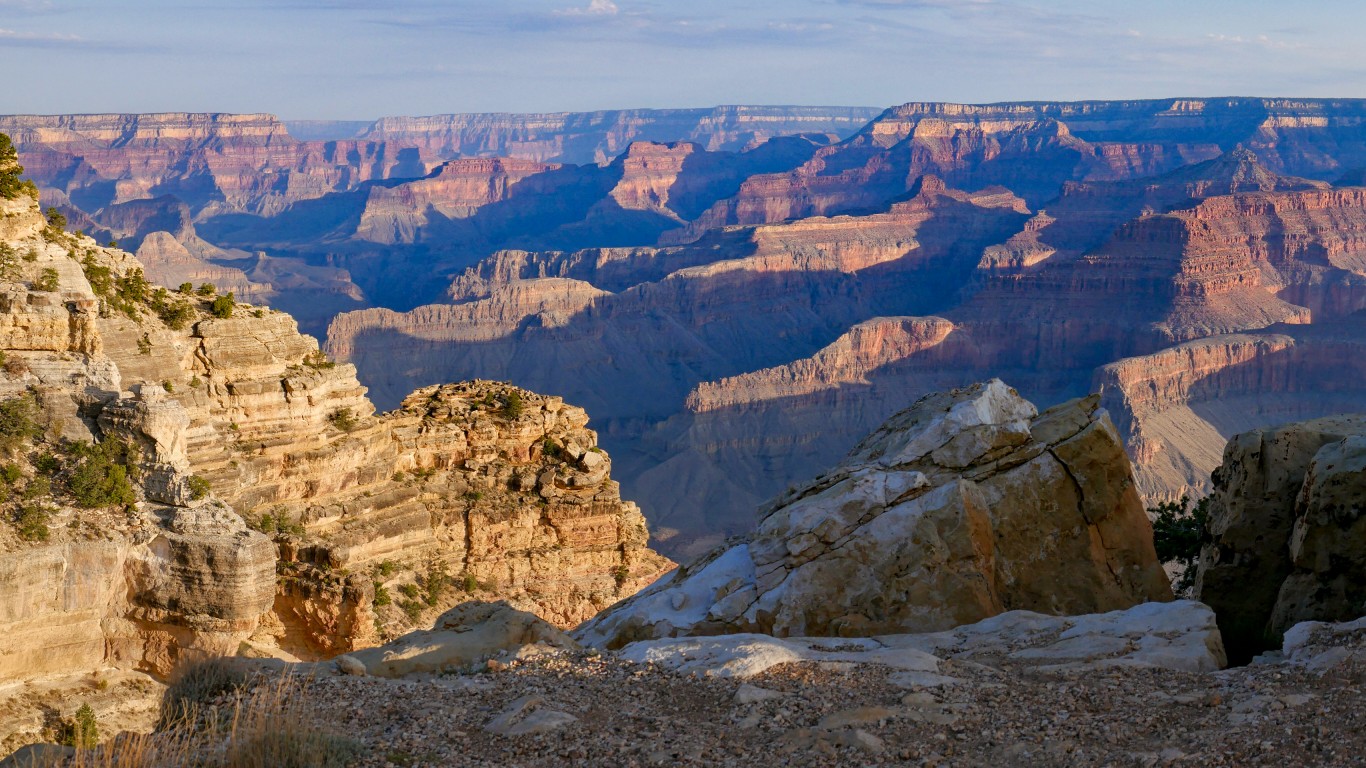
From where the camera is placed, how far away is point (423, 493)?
118ft

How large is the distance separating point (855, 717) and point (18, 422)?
56.2 ft

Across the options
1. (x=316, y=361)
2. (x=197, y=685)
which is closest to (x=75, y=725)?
(x=197, y=685)

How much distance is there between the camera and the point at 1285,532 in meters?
20.4

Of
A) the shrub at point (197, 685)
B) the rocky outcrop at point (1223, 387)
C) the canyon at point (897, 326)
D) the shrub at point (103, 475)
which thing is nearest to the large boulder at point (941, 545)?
the shrub at point (197, 685)

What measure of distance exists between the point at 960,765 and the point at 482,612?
28.5ft

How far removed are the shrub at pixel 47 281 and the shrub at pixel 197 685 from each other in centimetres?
1436

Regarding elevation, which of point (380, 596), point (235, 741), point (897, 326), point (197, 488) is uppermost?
point (235, 741)

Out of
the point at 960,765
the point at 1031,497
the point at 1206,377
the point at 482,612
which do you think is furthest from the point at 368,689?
the point at 1206,377

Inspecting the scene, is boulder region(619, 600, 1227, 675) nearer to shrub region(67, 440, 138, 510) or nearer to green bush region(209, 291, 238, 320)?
shrub region(67, 440, 138, 510)

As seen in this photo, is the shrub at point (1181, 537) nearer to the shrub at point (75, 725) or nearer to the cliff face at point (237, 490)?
the cliff face at point (237, 490)

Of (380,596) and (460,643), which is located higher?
(460,643)

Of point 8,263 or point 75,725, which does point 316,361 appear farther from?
point 75,725

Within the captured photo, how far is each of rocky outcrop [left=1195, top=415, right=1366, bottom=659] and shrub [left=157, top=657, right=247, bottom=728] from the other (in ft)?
44.0

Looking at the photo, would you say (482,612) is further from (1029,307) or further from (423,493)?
(1029,307)
